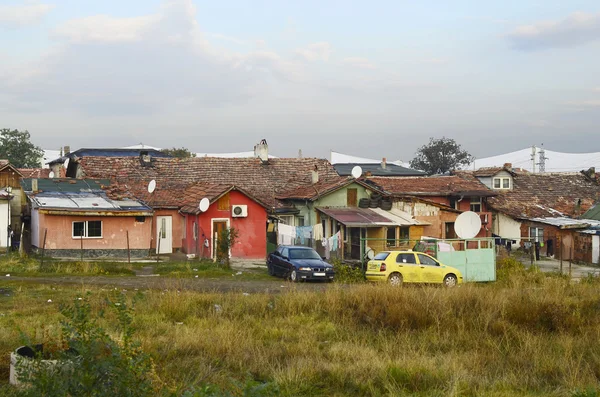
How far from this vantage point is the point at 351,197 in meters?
37.5

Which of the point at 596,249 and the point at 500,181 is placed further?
the point at 500,181

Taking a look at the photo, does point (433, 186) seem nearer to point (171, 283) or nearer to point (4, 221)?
point (4, 221)

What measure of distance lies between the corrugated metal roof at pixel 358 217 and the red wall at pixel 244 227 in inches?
136

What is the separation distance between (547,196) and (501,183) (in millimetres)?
3402

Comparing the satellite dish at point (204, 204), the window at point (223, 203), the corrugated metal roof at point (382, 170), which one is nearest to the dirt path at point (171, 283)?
the satellite dish at point (204, 204)

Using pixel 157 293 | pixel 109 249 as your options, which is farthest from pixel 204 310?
pixel 109 249

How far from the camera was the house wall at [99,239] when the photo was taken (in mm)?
31859

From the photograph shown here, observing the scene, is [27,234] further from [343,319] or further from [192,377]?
[192,377]

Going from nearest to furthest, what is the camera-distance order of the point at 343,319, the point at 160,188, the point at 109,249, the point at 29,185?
the point at 343,319
the point at 109,249
the point at 29,185
the point at 160,188

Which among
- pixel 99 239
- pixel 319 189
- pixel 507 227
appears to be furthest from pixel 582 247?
pixel 99 239

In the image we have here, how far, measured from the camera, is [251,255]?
113 feet

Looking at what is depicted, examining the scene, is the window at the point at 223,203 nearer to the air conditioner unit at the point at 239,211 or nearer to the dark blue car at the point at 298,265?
the air conditioner unit at the point at 239,211

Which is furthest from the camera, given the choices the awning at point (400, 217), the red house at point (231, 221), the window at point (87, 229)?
the awning at point (400, 217)

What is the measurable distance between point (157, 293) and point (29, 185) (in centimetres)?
2166
